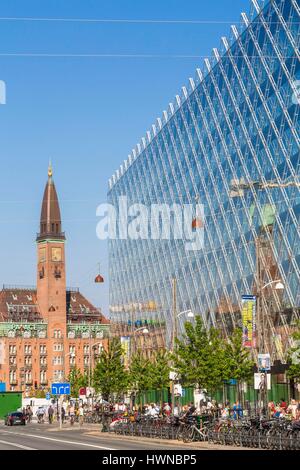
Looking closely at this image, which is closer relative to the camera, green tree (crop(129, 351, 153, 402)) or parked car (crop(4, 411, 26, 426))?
green tree (crop(129, 351, 153, 402))

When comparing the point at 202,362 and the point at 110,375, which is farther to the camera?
the point at 110,375

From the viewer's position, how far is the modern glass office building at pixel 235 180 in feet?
238

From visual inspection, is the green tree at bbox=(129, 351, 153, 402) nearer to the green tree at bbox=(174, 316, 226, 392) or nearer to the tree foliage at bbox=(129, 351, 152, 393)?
the tree foliage at bbox=(129, 351, 152, 393)

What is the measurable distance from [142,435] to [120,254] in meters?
77.8

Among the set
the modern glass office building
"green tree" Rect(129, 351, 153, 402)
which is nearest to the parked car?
"green tree" Rect(129, 351, 153, 402)

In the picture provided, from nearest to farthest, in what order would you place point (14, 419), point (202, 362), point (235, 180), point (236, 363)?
point (202, 362) → point (236, 363) → point (235, 180) → point (14, 419)

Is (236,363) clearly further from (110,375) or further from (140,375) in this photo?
(110,375)

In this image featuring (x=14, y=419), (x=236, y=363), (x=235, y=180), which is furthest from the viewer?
(x=14, y=419)

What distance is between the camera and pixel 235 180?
279 feet

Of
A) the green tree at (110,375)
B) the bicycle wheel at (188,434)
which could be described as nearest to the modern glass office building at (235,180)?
the green tree at (110,375)

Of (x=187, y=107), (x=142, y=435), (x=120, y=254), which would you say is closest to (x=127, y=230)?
(x=120, y=254)

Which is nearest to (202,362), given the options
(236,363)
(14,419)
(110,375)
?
(236,363)

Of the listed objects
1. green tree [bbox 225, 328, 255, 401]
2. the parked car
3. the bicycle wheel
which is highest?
green tree [bbox 225, 328, 255, 401]

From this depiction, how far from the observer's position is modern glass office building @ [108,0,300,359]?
7250cm
